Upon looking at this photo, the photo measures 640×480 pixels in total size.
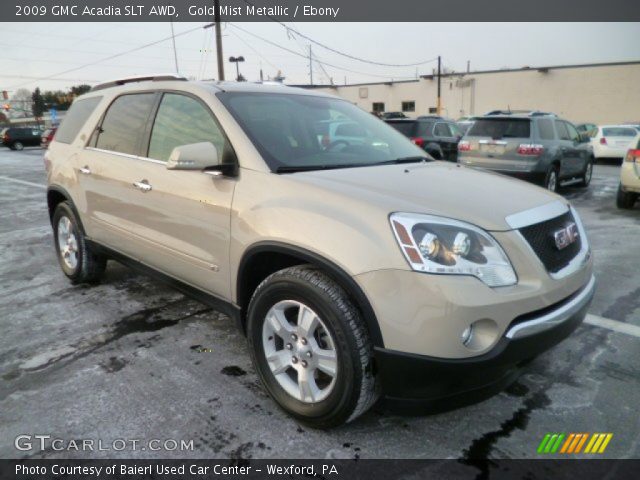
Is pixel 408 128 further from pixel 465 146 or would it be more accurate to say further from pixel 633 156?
pixel 633 156

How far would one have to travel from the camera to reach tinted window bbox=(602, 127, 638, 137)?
1738 cm

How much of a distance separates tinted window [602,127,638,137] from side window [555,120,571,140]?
8.44 m

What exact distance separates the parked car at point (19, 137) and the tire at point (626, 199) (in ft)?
114

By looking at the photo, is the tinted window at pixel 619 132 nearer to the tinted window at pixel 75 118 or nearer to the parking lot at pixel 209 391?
the parking lot at pixel 209 391

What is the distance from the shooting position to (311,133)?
3303 mm

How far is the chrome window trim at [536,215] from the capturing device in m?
2.35

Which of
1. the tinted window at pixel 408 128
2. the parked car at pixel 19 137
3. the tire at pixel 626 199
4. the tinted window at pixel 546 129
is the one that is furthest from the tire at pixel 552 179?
the parked car at pixel 19 137

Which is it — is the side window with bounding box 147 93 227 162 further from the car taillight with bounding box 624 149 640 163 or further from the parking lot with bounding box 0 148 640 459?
the car taillight with bounding box 624 149 640 163

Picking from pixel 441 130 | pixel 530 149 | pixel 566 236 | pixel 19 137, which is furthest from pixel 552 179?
pixel 19 137

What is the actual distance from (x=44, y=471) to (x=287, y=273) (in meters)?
1.45

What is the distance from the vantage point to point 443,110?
42.8m

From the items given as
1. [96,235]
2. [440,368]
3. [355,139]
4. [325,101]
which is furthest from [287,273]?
[96,235]

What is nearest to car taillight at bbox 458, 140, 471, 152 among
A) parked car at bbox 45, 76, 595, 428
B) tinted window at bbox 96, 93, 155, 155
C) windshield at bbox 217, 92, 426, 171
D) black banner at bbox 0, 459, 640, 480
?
windshield at bbox 217, 92, 426, 171

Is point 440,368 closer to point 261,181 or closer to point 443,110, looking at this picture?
point 261,181
